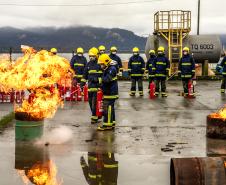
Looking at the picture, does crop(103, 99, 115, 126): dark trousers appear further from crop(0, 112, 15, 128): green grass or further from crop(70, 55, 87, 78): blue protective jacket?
crop(70, 55, 87, 78): blue protective jacket

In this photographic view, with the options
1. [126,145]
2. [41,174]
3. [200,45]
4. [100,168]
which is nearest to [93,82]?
[126,145]

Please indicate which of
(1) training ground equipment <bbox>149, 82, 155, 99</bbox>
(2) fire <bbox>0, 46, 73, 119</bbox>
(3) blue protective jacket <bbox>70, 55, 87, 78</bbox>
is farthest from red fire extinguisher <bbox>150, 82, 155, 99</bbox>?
(2) fire <bbox>0, 46, 73, 119</bbox>

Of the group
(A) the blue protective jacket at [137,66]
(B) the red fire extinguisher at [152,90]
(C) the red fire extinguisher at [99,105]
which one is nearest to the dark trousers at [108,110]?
(C) the red fire extinguisher at [99,105]

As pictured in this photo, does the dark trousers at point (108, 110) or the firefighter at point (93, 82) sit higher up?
the firefighter at point (93, 82)

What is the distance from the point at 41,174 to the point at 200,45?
21733mm

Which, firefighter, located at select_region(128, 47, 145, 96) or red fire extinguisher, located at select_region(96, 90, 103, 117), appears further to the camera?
firefighter, located at select_region(128, 47, 145, 96)

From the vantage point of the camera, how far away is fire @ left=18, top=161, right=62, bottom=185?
7.22 m

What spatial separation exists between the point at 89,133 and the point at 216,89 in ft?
43.0

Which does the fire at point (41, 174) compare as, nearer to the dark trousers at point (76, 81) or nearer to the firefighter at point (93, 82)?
the firefighter at point (93, 82)

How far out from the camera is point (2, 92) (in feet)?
55.8

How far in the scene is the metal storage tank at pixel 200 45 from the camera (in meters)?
27.5

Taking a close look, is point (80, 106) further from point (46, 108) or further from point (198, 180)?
point (198, 180)

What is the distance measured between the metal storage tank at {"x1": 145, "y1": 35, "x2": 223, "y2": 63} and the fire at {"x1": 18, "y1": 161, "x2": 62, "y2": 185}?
19951 mm

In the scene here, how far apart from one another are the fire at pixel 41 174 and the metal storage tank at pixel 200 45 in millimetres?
19951
